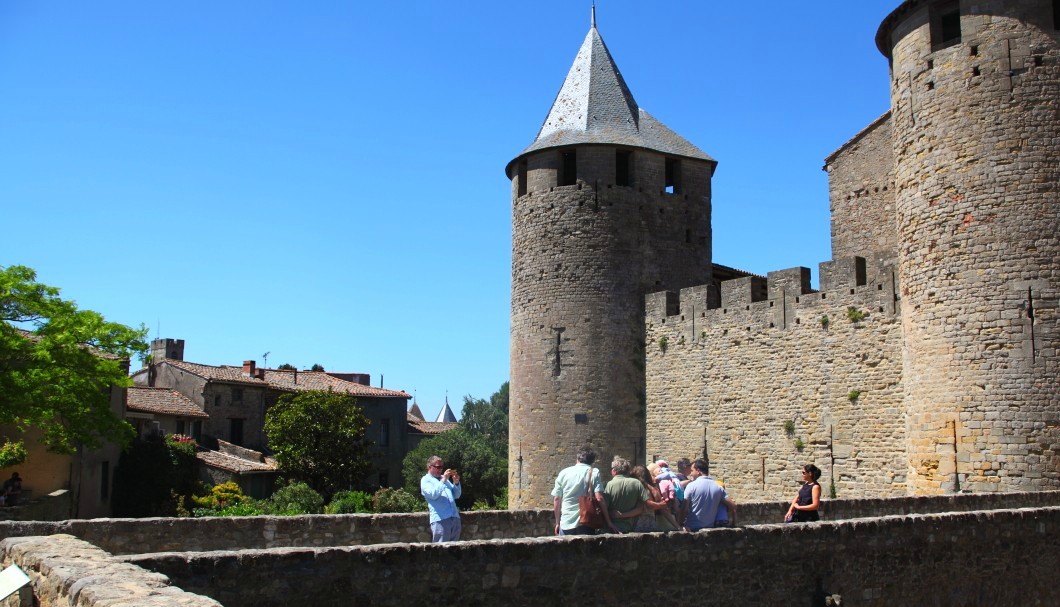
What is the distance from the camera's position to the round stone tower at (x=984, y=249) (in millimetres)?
13250

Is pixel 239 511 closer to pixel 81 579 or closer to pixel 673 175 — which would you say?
pixel 673 175

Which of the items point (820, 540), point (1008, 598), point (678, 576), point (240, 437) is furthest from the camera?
point (240, 437)

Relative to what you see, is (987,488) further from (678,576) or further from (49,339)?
(49,339)

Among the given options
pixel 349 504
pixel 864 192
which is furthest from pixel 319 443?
pixel 864 192

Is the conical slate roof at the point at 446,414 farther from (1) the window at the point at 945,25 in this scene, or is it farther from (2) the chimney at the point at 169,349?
(1) the window at the point at 945,25

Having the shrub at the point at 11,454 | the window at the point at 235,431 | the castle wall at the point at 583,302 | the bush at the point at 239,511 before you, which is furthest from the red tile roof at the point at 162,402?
the castle wall at the point at 583,302

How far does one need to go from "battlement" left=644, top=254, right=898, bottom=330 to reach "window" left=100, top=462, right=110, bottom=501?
1859 cm

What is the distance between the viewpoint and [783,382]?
1931 centimetres

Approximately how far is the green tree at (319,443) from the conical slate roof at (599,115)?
58.1 ft

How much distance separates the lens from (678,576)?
781 cm

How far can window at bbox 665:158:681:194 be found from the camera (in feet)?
77.6

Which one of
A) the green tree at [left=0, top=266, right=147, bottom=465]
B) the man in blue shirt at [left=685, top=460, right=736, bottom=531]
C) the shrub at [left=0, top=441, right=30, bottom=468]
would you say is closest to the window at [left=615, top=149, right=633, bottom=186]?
the green tree at [left=0, top=266, right=147, bottom=465]

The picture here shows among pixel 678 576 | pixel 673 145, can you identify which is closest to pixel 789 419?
pixel 673 145

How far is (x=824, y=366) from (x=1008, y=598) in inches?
339
